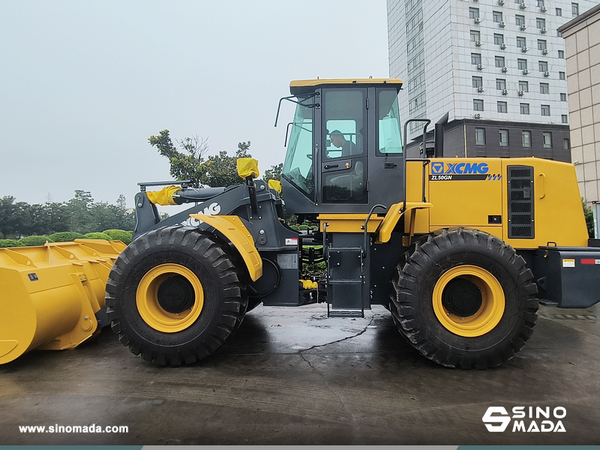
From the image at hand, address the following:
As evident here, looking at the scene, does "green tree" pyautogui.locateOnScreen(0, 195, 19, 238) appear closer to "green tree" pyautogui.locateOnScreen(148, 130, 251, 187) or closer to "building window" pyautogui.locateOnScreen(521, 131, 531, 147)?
"green tree" pyautogui.locateOnScreen(148, 130, 251, 187)

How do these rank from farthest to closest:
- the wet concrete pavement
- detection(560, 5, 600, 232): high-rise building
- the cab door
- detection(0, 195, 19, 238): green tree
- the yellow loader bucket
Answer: detection(560, 5, 600, 232): high-rise building
detection(0, 195, 19, 238): green tree
the cab door
the yellow loader bucket
the wet concrete pavement

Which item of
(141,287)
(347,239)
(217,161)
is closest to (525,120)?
(217,161)

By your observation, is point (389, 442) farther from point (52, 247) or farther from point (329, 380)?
point (52, 247)

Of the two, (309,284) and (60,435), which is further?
(309,284)

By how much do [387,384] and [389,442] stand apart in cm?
88

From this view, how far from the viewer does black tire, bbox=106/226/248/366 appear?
3760 millimetres

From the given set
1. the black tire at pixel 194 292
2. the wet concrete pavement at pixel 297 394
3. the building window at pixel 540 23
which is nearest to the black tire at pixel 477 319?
the wet concrete pavement at pixel 297 394

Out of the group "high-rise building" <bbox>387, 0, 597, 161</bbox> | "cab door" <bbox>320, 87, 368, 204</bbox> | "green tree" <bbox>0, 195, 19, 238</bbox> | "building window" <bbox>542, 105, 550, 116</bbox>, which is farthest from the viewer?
"building window" <bbox>542, 105, 550, 116</bbox>

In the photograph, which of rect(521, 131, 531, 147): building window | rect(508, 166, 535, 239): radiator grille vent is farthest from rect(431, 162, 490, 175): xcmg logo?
rect(521, 131, 531, 147): building window

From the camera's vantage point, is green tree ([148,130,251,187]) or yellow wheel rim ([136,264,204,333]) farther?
green tree ([148,130,251,187])

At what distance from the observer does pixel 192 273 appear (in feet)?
12.7

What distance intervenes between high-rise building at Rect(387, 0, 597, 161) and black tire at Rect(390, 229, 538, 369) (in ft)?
87.4

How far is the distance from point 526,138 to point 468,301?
103ft

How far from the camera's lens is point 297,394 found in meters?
3.24
